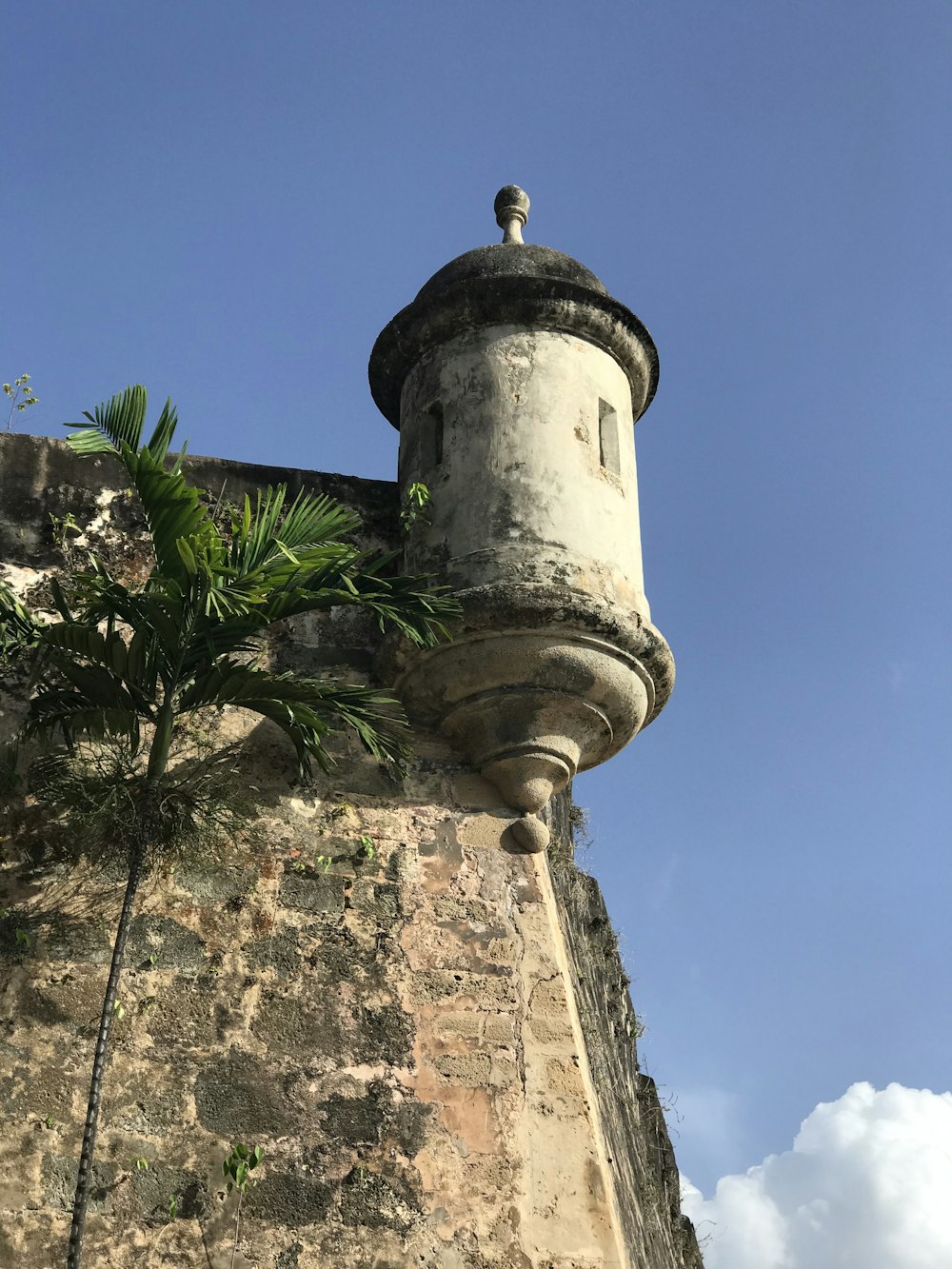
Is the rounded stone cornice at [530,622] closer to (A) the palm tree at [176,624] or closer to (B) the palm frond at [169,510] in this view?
(A) the palm tree at [176,624]

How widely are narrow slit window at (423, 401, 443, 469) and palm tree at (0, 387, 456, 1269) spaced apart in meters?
1.06

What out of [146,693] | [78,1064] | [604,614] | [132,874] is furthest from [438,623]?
[78,1064]

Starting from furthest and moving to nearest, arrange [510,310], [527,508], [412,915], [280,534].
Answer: [510,310] → [527,508] → [412,915] → [280,534]

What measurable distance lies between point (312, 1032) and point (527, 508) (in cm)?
264

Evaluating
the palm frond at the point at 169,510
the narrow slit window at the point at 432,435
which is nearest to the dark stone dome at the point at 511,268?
the narrow slit window at the point at 432,435

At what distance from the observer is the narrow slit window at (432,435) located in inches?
303

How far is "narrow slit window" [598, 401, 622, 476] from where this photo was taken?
7746 mm

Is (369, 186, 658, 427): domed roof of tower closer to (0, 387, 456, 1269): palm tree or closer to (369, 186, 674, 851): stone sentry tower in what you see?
(369, 186, 674, 851): stone sentry tower

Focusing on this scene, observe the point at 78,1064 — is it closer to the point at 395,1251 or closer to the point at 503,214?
the point at 395,1251

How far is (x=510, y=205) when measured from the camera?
336 inches

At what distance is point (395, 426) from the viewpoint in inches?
329

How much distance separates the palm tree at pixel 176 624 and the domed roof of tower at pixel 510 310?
1607 millimetres

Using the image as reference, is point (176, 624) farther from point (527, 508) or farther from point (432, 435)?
point (432, 435)

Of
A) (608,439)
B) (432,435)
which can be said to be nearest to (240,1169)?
(432,435)
